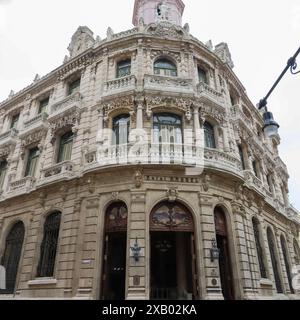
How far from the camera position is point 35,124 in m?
17.3

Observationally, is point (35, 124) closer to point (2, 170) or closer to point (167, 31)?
point (2, 170)

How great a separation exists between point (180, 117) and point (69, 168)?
634 cm

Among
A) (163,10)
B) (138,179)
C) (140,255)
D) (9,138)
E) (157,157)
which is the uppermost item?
(163,10)

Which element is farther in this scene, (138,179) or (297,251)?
(297,251)

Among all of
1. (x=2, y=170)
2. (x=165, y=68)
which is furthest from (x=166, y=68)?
(x=2, y=170)

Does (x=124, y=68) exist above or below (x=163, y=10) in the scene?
below

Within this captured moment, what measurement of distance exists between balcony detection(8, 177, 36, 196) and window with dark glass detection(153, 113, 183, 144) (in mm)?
7483

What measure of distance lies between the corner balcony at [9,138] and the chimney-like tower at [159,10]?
12766 millimetres

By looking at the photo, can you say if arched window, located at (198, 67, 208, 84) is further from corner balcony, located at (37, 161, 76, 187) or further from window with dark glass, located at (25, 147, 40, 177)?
window with dark glass, located at (25, 147, 40, 177)

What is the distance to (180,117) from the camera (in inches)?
558

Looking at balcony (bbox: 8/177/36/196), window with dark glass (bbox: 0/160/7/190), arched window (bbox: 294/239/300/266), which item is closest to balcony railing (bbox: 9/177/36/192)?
balcony (bbox: 8/177/36/196)

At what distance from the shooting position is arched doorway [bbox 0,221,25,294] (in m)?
13.6

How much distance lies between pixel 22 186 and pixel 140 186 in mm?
7865
